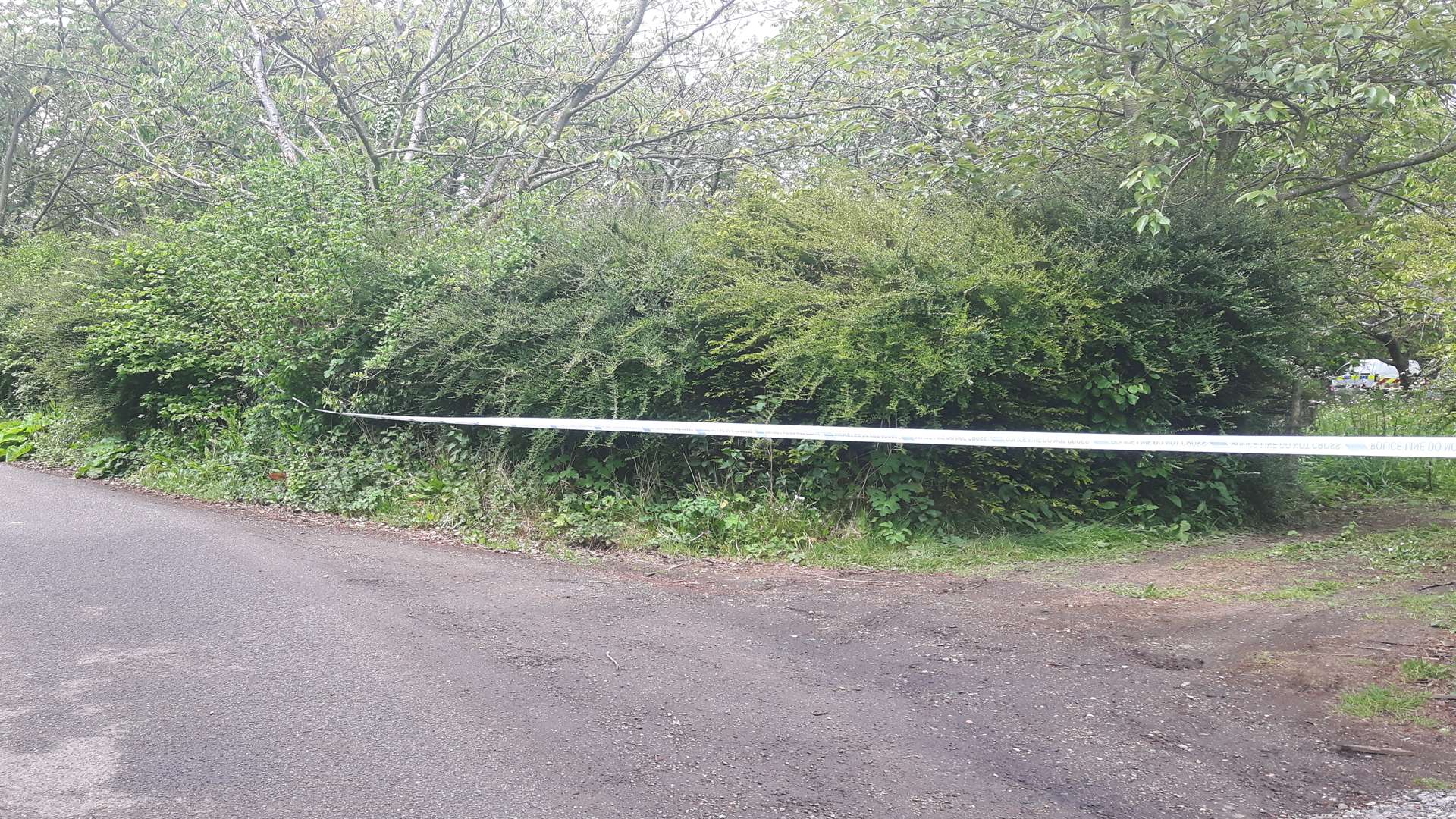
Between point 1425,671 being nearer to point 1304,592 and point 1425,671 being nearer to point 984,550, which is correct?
point 1304,592

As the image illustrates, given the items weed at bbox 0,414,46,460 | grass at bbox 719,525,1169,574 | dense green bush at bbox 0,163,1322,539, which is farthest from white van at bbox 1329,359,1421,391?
weed at bbox 0,414,46,460

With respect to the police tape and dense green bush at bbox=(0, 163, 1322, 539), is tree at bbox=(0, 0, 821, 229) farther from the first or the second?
the police tape

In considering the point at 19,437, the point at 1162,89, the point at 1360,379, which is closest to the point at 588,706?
the point at 1162,89

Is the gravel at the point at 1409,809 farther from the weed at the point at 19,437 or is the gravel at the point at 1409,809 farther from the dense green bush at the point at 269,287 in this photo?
the weed at the point at 19,437

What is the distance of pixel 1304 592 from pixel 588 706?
4556mm

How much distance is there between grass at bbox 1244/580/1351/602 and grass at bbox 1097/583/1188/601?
1.31 feet

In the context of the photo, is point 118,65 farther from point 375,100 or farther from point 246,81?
point 375,100

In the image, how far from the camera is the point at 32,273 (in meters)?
16.9

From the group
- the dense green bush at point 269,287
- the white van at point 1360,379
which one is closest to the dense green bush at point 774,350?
the dense green bush at point 269,287

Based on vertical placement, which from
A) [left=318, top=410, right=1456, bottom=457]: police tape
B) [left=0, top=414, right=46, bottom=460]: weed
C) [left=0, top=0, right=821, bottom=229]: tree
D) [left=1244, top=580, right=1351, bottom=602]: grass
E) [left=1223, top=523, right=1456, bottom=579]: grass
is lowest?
[left=1244, top=580, right=1351, bottom=602]: grass

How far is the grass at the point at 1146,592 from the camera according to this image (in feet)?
20.3

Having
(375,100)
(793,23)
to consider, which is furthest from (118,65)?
(793,23)

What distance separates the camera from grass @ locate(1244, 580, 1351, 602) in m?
6.03

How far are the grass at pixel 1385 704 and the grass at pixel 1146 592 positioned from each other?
6.00 feet
